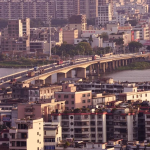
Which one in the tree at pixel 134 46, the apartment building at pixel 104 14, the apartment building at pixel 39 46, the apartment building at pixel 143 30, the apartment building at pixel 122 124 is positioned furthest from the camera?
the apartment building at pixel 104 14

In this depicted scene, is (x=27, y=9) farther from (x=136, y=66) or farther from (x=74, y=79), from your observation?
(x=74, y=79)

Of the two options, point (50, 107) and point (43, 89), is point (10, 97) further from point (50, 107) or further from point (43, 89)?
point (50, 107)

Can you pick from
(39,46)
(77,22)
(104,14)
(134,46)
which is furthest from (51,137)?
(104,14)

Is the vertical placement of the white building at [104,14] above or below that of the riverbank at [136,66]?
above

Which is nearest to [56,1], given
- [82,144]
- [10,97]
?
[10,97]

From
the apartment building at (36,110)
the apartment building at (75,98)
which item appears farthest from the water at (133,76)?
the apartment building at (36,110)

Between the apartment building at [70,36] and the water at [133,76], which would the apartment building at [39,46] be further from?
the water at [133,76]

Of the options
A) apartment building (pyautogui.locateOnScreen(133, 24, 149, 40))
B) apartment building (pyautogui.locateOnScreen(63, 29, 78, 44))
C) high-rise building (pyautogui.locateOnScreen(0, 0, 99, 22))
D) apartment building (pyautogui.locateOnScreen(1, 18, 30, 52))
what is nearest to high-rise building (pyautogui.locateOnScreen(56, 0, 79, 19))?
high-rise building (pyautogui.locateOnScreen(0, 0, 99, 22))
